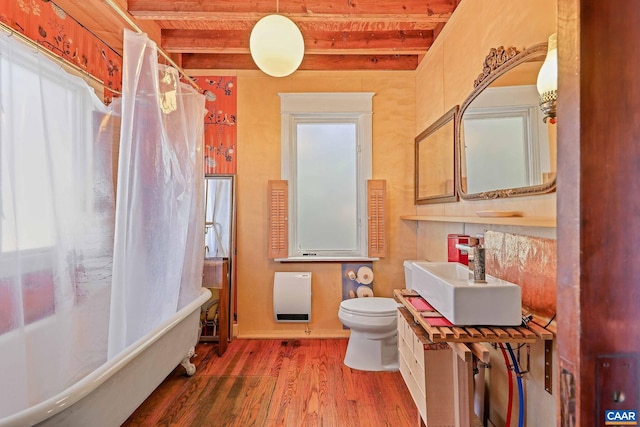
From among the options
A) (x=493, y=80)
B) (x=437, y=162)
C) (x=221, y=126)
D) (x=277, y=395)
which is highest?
(x=221, y=126)

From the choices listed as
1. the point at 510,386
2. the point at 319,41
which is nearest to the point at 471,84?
the point at 319,41

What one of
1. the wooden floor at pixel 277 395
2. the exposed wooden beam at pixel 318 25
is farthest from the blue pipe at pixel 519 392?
the exposed wooden beam at pixel 318 25

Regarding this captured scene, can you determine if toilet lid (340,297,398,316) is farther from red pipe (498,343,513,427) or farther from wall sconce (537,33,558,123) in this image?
wall sconce (537,33,558,123)

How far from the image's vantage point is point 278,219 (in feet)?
9.12

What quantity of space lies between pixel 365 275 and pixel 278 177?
1226mm

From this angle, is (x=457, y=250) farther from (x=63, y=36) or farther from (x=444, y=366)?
(x=63, y=36)

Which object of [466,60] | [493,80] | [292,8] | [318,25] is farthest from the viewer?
[318,25]

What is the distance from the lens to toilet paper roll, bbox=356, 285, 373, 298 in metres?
2.79

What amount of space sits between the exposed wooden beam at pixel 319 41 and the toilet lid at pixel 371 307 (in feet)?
6.85

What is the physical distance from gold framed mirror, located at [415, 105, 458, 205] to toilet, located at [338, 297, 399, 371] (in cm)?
92

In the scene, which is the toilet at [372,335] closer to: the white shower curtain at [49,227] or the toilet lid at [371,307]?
the toilet lid at [371,307]

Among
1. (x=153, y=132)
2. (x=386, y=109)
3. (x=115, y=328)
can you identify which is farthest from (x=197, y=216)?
(x=386, y=109)

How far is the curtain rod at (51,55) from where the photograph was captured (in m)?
1.24

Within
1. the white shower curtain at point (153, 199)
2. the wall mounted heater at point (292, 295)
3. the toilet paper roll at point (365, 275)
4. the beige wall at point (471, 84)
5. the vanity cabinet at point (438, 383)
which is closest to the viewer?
the beige wall at point (471, 84)
